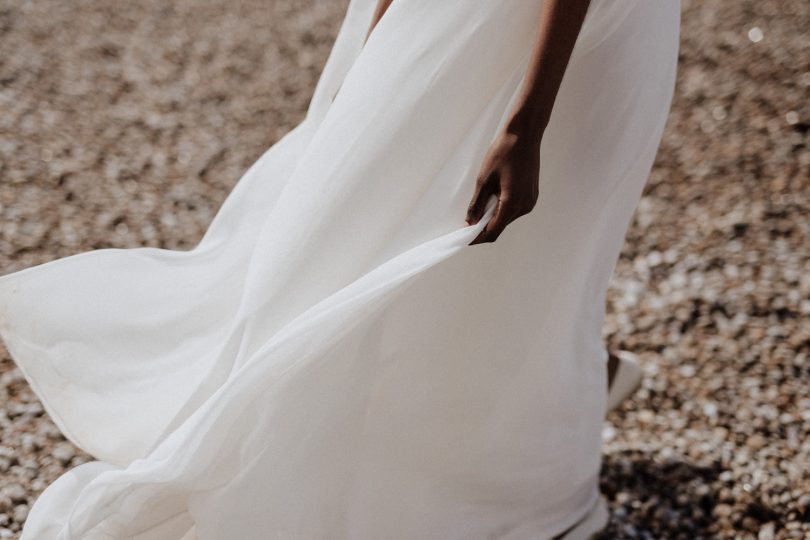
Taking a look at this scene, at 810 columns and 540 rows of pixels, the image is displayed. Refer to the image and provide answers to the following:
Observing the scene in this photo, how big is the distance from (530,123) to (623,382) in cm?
148

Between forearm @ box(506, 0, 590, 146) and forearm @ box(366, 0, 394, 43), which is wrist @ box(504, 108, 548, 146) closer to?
forearm @ box(506, 0, 590, 146)

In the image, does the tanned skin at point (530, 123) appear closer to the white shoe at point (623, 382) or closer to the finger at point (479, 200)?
the finger at point (479, 200)

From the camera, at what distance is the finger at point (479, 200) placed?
202 centimetres

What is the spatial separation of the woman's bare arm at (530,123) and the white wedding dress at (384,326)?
0.08m

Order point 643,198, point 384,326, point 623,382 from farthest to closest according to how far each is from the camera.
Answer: point 643,198 < point 623,382 < point 384,326

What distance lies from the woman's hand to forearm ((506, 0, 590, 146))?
0.08ft

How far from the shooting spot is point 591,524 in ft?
8.98

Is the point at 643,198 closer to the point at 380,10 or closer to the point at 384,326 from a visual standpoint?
the point at 380,10

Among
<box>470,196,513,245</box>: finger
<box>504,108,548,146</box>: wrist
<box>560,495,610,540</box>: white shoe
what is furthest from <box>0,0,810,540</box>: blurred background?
<box>504,108,548,146</box>: wrist

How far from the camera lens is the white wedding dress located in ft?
6.84

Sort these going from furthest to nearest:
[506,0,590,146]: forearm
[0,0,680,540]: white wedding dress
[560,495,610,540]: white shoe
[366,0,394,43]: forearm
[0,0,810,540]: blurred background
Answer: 1. [0,0,810,540]: blurred background
2. [560,495,610,540]: white shoe
3. [366,0,394,43]: forearm
4. [0,0,680,540]: white wedding dress
5. [506,0,590,146]: forearm

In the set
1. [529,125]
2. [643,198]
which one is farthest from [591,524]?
[643,198]

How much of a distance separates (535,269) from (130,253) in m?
1.17

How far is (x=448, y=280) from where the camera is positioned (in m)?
2.26
